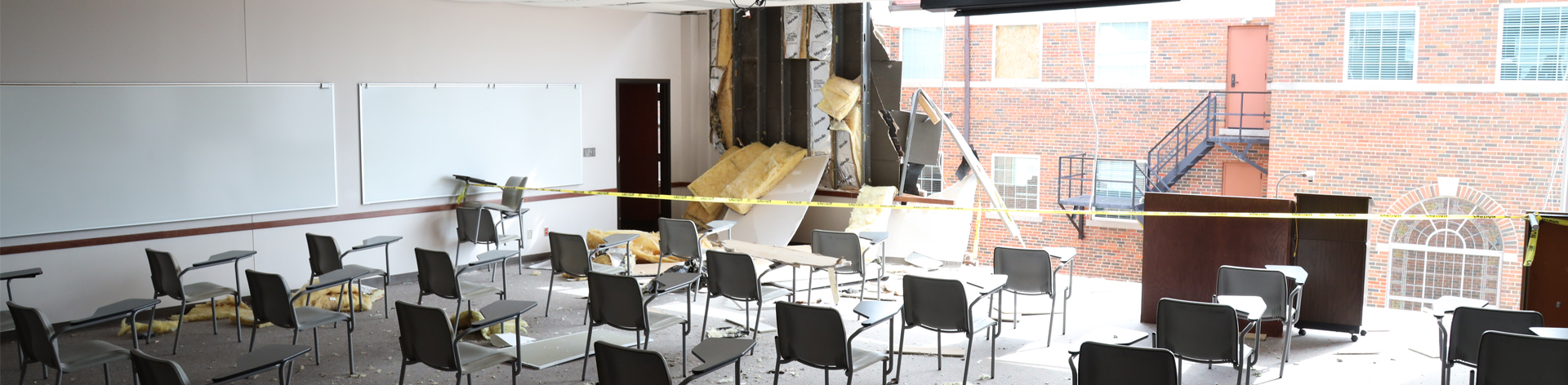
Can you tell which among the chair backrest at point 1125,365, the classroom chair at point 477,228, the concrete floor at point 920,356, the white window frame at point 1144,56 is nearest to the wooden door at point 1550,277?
the concrete floor at point 920,356

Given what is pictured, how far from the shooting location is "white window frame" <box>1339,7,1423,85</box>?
1033cm

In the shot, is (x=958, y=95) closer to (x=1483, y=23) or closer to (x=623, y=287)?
(x=1483, y=23)

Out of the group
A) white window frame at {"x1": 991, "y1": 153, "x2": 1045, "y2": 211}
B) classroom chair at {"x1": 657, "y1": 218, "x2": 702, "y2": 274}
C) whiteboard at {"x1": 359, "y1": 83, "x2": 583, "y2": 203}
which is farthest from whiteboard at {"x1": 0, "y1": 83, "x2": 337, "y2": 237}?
white window frame at {"x1": 991, "y1": 153, "x2": 1045, "y2": 211}

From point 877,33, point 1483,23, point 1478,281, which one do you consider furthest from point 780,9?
point 1478,281

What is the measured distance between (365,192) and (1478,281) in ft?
36.8

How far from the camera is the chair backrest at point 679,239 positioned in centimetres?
694

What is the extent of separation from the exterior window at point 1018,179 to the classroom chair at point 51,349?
491 inches

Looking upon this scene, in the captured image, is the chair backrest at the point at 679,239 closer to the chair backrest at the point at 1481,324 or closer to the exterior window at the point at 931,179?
the chair backrest at the point at 1481,324

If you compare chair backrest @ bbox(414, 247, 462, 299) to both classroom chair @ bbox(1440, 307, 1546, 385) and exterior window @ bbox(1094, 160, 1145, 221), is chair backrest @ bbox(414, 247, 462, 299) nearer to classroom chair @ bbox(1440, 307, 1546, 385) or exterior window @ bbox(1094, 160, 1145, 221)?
classroom chair @ bbox(1440, 307, 1546, 385)

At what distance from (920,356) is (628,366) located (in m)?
2.47

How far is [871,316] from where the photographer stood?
4652 mm

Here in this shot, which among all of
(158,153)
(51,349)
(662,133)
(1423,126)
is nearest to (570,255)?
(51,349)

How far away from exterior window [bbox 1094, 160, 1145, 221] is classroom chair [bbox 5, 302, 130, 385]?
40.5ft

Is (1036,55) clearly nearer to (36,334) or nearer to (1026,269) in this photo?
(1026,269)
